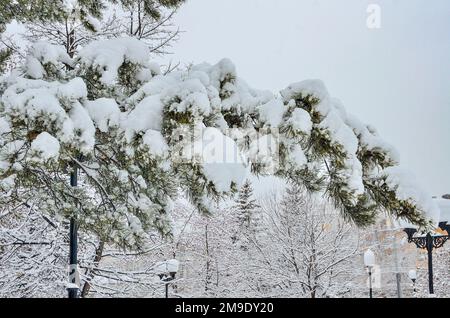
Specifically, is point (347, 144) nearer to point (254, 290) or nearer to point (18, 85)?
point (18, 85)

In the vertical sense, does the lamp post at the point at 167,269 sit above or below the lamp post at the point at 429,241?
below

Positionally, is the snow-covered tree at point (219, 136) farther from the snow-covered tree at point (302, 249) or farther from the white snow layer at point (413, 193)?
the snow-covered tree at point (302, 249)

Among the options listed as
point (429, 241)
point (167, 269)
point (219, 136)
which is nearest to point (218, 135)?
point (219, 136)

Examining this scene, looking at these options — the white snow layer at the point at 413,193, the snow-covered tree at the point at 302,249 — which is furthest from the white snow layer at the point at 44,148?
the snow-covered tree at the point at 302,249

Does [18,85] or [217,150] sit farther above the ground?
[18,85]

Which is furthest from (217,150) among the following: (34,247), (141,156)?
(34,247)

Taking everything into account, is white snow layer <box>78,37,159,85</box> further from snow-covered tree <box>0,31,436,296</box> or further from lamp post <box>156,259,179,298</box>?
lamp post <box>156,259,179,298</box>

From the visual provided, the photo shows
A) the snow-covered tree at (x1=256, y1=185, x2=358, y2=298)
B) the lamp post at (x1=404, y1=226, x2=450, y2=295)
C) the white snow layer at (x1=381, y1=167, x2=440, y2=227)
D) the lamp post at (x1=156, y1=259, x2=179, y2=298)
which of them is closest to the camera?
the white snow layer at (x1=381, y1=167, x2=440, y2=227)

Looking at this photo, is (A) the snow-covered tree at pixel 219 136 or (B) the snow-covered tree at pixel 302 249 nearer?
(A) the snow-covered tree at pixel 219 136

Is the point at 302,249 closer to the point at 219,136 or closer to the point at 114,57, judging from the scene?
the point at 114,57

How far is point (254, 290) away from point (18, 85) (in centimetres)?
1245

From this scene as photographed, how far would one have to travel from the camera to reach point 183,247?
13992mm

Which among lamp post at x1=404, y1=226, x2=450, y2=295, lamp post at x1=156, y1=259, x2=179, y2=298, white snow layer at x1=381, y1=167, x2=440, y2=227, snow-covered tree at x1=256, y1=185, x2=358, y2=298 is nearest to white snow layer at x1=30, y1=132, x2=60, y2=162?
white snow layer at x1=381, y1=167, x2=440, y2=227

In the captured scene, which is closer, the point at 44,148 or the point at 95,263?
the point at 44,148
